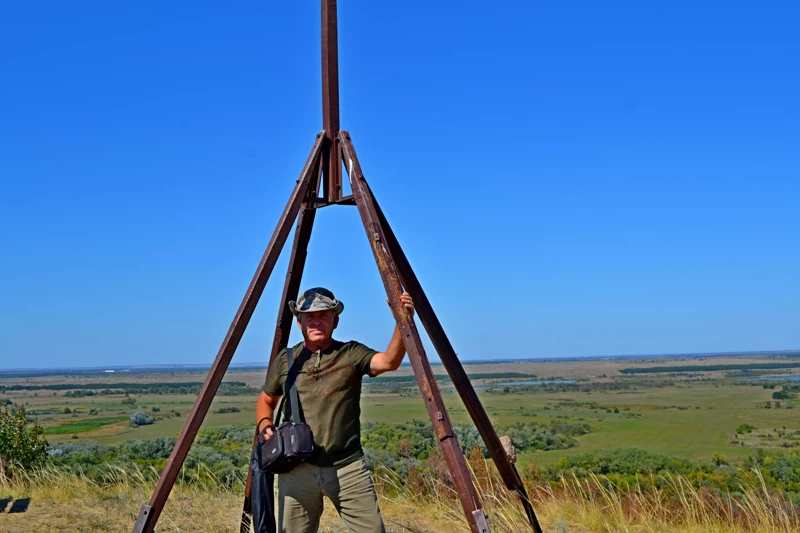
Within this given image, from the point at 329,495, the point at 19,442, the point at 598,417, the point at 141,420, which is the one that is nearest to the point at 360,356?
the point at 329,495

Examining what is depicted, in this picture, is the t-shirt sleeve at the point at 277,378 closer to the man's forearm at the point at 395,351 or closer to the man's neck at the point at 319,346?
the man's neck at the point at 319,346

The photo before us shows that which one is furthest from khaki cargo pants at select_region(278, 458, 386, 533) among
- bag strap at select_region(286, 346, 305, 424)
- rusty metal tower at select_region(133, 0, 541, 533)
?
rusty metal tower at select_region(133, 0, 541, 533)

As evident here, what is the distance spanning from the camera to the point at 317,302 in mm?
4340

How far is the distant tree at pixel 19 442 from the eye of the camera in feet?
32.7

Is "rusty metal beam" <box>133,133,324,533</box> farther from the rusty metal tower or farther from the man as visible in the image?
the man

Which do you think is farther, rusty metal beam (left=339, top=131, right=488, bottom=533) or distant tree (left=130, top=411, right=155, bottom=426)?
distant tree (left=130, top=411, right=155, bottom=426)

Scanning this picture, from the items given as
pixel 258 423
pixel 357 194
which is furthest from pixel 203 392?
pixel 357 194

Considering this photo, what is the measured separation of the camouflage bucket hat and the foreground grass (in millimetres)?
2449

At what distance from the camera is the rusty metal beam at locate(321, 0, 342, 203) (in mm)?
5234

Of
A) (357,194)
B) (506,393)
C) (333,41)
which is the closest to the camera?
(357,194)

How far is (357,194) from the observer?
4.89 metres

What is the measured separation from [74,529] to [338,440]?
3.33 m

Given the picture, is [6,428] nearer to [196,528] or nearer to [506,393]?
[196,528]

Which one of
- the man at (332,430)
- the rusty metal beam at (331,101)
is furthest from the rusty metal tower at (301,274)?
the man at (332,430)
